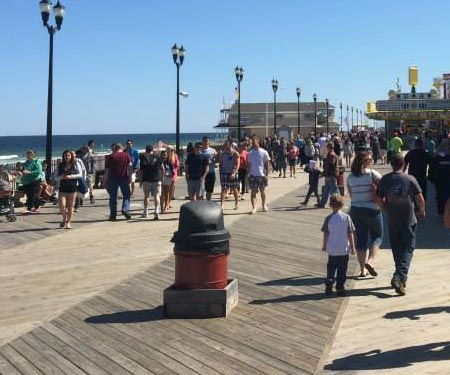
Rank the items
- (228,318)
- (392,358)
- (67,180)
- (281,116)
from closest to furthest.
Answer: (392,358) → (228,318) → (67,180) → (281,116)

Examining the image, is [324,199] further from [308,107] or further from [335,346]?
[308,107]

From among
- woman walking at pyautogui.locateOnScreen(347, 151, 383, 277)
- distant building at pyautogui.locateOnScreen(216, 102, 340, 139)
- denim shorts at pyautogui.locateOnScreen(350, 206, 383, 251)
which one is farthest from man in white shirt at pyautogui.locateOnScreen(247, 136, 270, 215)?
distant building at pyautogui.locateOnScreen(216, 102, 340, 139)

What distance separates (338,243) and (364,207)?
986mm

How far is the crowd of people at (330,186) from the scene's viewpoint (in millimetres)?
7148

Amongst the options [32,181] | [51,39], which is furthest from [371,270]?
[51,39]

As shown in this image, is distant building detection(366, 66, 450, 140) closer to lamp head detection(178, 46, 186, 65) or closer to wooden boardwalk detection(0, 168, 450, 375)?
lamp head detection(178, 46, 186, 65)

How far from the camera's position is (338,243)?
23.1ft

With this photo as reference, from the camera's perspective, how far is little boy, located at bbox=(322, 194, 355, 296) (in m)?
7.04

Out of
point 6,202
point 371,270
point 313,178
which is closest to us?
point 371,270

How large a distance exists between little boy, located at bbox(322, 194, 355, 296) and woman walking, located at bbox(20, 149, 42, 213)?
370 inches

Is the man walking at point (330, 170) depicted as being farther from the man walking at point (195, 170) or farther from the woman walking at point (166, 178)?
the woman walking at point (166, 178)

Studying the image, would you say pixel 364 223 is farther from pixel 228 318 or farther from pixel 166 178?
pixel 166 178

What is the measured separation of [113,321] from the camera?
20.4 ft

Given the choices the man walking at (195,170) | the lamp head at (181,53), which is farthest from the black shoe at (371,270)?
the lamp head at (181,53)
